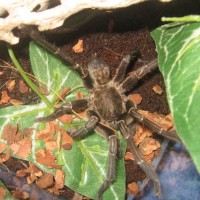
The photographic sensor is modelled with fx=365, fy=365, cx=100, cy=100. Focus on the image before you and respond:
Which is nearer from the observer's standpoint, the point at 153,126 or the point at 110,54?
the point at 153,126

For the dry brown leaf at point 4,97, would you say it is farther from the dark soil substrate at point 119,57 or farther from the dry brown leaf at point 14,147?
the dry brown leaf at point 14,147

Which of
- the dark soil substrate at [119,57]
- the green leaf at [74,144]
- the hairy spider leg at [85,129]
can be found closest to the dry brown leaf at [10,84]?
the dark soil substrate at [119,57]

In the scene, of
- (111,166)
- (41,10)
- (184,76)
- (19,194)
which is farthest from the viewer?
(19,194)

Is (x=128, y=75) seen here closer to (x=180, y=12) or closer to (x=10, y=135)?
(x=180, y=12)

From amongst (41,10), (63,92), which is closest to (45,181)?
(63,92)

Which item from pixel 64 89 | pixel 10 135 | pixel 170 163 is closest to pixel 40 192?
pixel 10 135

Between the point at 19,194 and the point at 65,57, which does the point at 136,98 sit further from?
the point at 19,194

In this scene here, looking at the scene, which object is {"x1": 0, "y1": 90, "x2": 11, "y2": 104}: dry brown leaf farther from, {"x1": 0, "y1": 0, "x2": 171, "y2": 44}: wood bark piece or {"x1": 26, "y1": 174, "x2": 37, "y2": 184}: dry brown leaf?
{"x1": 0, "y1": 0, "x2": 171, "y2": 44}: wood bark piece
